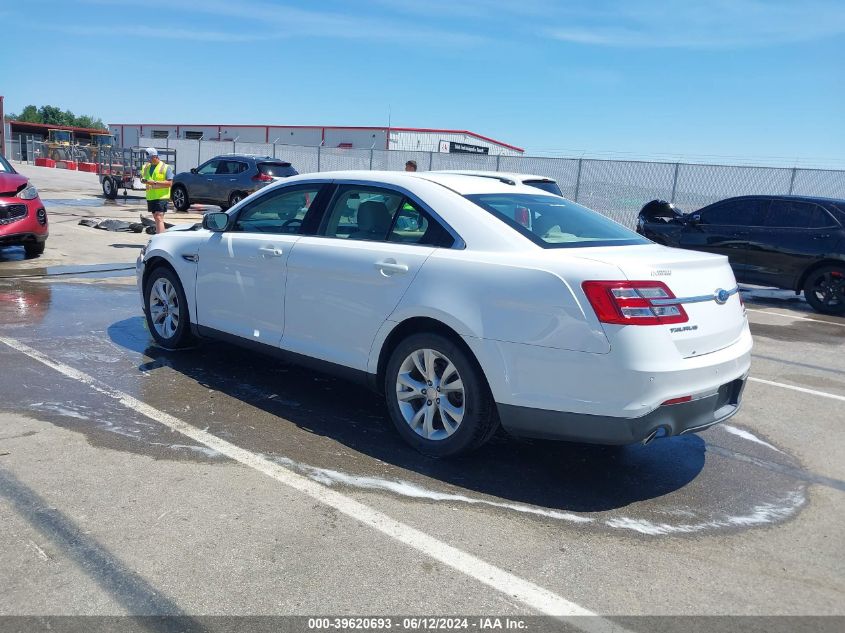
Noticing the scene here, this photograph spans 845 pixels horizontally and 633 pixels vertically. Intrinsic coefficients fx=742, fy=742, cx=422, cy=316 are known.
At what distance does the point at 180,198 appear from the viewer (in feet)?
72.8

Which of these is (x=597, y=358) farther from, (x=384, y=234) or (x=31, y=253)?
(x=31, y=253)

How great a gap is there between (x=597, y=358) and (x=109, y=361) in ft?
13.9

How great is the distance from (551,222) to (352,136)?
142 ft

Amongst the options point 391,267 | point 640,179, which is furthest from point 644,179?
point 391,267

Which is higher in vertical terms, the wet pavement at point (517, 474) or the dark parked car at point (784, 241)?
the dark parked car at point (784, 241)

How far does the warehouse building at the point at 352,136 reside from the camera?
44.2 metres

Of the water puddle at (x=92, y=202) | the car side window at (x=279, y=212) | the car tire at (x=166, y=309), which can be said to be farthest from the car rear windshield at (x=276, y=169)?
the car side window at (x=279, y=212)

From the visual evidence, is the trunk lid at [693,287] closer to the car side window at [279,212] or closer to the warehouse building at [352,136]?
the car side window at [279,212]

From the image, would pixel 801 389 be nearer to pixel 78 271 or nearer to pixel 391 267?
pixel 391 267

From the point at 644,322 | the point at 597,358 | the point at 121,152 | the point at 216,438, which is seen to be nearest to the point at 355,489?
the point at 216,438

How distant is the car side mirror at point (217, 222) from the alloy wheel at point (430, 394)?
2175 millimetres

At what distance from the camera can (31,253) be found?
38.2ft

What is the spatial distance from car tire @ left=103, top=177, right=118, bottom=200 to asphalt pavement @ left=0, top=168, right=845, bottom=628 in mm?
23348

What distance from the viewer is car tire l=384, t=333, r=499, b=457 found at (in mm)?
4137
